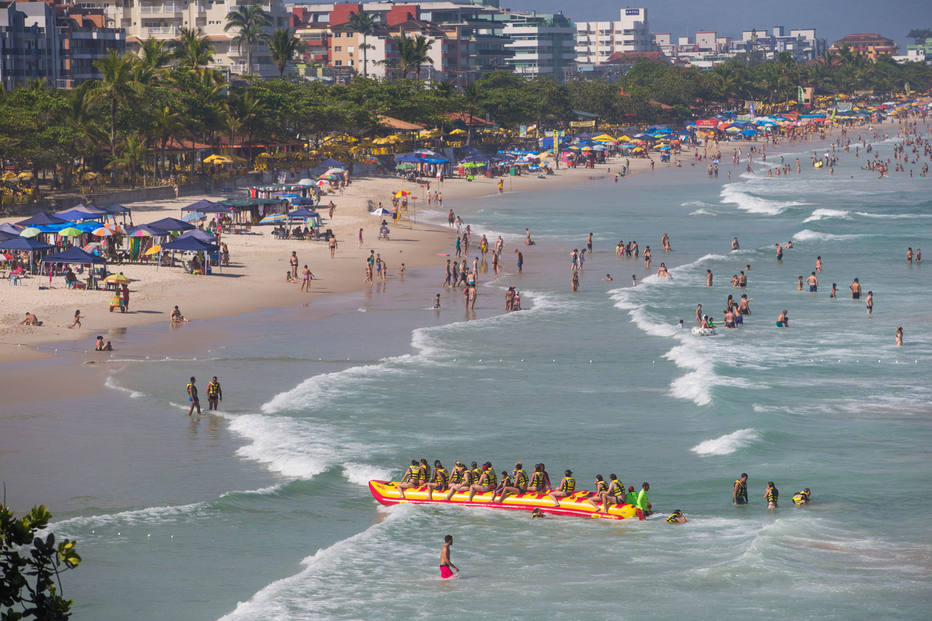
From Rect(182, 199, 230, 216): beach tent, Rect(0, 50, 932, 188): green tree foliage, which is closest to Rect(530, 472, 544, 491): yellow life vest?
Rect(182, 199, 230, 216): beach tent

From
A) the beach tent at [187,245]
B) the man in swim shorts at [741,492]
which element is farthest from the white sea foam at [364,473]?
the beach tent at [187,245]

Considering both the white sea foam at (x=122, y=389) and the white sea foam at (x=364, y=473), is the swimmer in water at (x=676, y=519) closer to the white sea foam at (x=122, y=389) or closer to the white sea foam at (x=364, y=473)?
the white sea foam at (x=364, y=473)

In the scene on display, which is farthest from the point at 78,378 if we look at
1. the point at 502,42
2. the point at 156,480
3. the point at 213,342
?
the point at 502,42

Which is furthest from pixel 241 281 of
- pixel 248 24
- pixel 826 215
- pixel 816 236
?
pixel 248 24

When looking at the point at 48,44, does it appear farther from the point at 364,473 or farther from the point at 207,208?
the point at 364,473

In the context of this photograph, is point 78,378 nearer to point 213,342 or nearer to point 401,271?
point 213,342

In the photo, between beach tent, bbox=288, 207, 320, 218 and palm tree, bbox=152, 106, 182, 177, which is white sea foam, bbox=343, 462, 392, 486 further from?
palm tree, bbox=152, 106, 182, 177
